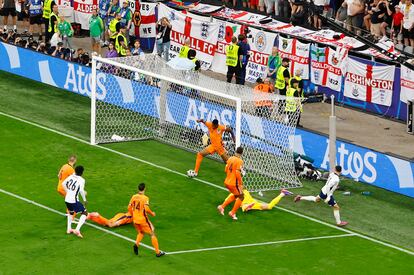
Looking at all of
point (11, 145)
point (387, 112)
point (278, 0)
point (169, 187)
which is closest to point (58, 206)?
point (169, 187)

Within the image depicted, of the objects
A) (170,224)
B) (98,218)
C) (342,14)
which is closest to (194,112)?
(170,224)

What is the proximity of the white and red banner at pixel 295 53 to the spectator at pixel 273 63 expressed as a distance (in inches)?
53.6

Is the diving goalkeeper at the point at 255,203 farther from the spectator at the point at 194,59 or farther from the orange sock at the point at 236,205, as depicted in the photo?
the spectator at the point at 194,59

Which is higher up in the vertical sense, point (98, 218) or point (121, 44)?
point (98, 218)

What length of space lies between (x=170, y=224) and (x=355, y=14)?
52.6 feet

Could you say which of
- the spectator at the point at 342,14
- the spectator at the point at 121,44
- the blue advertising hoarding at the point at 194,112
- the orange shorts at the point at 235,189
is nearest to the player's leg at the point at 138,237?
the orange shorts at the point at 235,189

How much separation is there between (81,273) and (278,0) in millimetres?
21543

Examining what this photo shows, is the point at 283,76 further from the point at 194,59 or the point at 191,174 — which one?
the point at 191,174

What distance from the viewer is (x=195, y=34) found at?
46188 millimetres

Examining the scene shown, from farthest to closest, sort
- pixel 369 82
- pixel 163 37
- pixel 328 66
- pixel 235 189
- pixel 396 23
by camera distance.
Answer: pixel 163 37 < pixel 396 23 < pixel 328 66 < pixel 369 82 < pixel 235 189

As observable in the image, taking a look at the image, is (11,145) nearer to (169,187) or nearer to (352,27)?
(169,187)

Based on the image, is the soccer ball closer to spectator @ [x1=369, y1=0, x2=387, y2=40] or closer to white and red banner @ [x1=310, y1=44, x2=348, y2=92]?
white and red banner @ [x1=310, y1=44, x2=348, y2=92]

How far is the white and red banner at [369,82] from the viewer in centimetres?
4062

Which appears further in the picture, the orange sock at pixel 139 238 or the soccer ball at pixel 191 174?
the soccer ball at pixel 191 174
